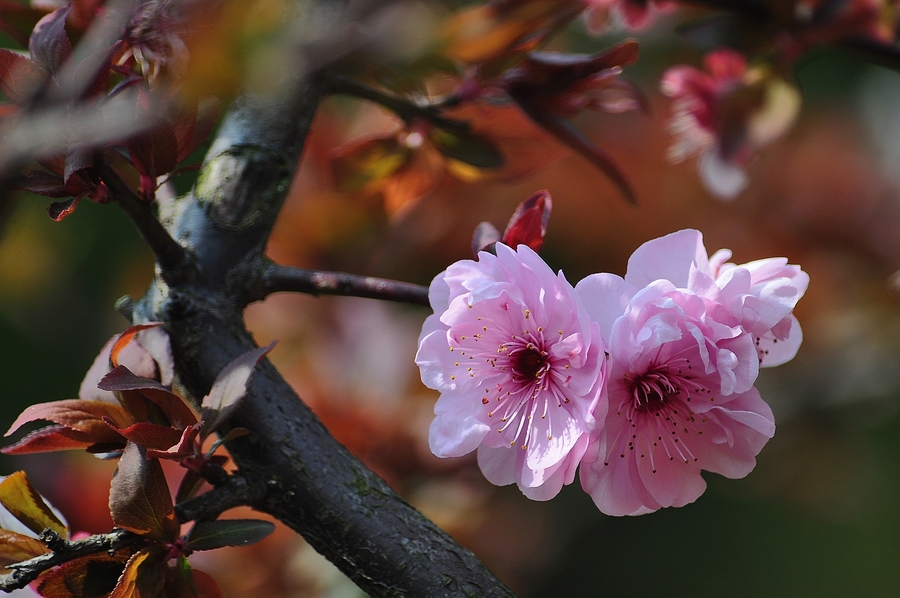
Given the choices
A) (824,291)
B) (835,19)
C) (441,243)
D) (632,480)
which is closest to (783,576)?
(824,291)

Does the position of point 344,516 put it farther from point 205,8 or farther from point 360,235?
point 360,235

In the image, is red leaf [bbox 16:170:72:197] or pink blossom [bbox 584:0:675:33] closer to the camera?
red leaf [bbox 16:170:72:197]

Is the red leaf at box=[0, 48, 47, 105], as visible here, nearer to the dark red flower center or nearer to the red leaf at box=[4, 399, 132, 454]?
the red leaf at box=[4, 399, 132, 454]

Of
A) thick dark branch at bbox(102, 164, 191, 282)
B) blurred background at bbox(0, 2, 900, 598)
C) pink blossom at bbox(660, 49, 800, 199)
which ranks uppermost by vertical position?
thick dark branch at bbox(102, 164, 191, 282)

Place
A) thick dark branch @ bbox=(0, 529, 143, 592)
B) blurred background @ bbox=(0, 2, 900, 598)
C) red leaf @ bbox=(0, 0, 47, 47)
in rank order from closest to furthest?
1. thick dark branch @ bbox=(0, 529, 143, 592)
2. red leaf @ bbox=(0, 0, 47, 47)
3. blurred background @ bbox=(0, 2, 900, 598)

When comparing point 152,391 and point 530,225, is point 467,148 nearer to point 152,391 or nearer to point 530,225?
point 530,225

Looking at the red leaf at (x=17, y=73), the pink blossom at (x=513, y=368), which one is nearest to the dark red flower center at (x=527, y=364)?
the pink blossom at (x=513, y=368)

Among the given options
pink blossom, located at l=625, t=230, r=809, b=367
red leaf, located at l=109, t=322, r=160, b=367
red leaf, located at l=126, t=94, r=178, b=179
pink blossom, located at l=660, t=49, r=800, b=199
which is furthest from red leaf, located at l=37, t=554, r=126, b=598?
pink blossom, located at l=660, t=49, r=800, b=199

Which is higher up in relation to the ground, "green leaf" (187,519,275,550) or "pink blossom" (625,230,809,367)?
"pink blossom" (625,230,809,367)
